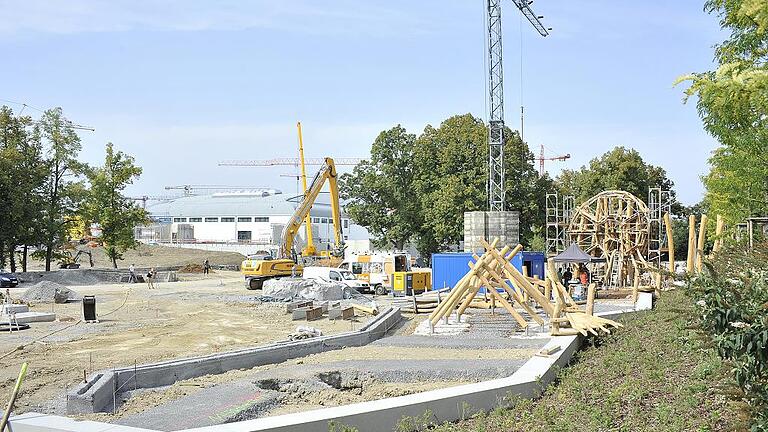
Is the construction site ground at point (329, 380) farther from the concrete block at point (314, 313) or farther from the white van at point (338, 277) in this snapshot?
the white van at point (338, 277)

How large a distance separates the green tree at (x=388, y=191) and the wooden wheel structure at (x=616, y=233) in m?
19.0

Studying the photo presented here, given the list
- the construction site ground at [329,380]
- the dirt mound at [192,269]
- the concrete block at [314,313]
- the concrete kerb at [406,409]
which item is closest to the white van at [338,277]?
the concrete block at [314,313]

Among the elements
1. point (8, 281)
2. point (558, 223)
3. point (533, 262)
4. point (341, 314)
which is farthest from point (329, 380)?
point (8, 281)

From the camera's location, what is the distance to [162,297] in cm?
Answer: 3797

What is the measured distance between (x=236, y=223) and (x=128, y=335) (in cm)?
8866

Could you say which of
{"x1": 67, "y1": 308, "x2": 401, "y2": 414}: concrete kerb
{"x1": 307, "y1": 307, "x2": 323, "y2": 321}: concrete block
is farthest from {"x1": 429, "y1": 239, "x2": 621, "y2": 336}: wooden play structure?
{"x1": 307, "y1": 307, "x2": 323, "y2": 321}: concrete block

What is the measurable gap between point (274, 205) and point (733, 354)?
108326 mm

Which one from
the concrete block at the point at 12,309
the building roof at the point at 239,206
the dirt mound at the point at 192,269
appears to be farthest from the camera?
the building roof at the point at 239,206

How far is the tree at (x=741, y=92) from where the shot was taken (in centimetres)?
880

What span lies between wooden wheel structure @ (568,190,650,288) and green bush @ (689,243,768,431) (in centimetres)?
2787

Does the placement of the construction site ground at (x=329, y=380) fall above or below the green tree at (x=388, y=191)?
below

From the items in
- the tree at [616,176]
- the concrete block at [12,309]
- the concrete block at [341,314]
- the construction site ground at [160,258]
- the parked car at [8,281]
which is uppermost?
the tree at [616,176]

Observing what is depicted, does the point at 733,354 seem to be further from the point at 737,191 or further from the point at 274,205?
the point at 274,205

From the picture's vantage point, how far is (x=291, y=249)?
46750 millimetres
